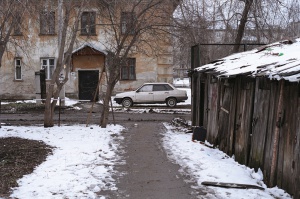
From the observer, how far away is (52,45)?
1105 inches

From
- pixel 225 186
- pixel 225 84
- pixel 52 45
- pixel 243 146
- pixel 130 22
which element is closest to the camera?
pixel 225 186

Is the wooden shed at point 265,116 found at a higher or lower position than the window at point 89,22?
lower

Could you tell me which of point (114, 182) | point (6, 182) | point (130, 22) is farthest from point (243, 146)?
point (130, 22)

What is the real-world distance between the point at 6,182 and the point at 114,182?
6.33 feet

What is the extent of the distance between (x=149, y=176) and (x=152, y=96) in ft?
54.4

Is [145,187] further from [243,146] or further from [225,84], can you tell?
[225,84]

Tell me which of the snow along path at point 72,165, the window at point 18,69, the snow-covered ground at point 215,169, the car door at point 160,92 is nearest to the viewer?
the snow-covered ground at point 215,169

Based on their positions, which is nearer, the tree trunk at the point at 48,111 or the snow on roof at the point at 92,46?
the tree trunk at the point at 48,111

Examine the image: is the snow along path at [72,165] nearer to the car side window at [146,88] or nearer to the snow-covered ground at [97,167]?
the snow-covered ground at [97,167]

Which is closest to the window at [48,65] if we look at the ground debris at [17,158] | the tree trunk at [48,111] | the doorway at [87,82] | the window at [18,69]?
the window at [18,69]

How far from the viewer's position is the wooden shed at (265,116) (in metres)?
5.88

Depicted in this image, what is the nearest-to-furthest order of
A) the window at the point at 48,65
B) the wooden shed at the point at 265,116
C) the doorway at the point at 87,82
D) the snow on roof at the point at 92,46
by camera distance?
the wooden shed at the point at 265,116 → the snow on roof at the point at 92,46 → the doorway at the point at 87,82 → the window at the point at 48,65

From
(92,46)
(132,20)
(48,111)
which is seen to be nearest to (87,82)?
(92,46)

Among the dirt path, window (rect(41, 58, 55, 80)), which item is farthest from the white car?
the dirt path
